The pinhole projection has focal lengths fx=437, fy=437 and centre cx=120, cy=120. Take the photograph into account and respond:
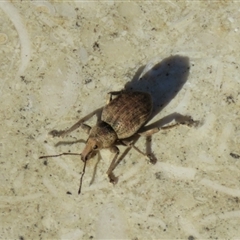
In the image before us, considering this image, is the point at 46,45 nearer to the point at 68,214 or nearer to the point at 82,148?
the point at 82,148

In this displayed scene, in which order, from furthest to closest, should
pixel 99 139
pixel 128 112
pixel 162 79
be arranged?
pixel 162 79
pixel 99 139
pixel 128 112

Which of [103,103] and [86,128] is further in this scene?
[103,103]

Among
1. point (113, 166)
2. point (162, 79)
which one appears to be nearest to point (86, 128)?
point (113, 166)

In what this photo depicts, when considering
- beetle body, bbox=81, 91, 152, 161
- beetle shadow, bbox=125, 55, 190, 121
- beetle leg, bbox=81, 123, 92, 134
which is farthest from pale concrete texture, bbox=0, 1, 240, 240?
beetle body, bbox=81, 91, 152, 161

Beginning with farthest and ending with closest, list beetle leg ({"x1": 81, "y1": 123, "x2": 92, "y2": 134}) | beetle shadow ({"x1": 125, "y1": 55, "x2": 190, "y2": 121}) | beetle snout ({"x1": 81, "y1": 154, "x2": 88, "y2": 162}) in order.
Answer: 1. beetle shadow ({"x1": 125, "y1": 55, "x2": 190, "y2": 121})
2. beetle leg ({"x1": 81, "y1": 123, "x2": 92, "y2": 134})
3. beetle snout ({"x1": 81, "y1": 154, "x2": 88, "y2": 162})

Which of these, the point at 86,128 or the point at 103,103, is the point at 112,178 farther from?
the point at 103,103

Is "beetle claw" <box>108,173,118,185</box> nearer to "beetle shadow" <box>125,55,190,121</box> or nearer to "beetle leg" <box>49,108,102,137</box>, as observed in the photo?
"beetle leg" <box>49,108,102,137</box>
